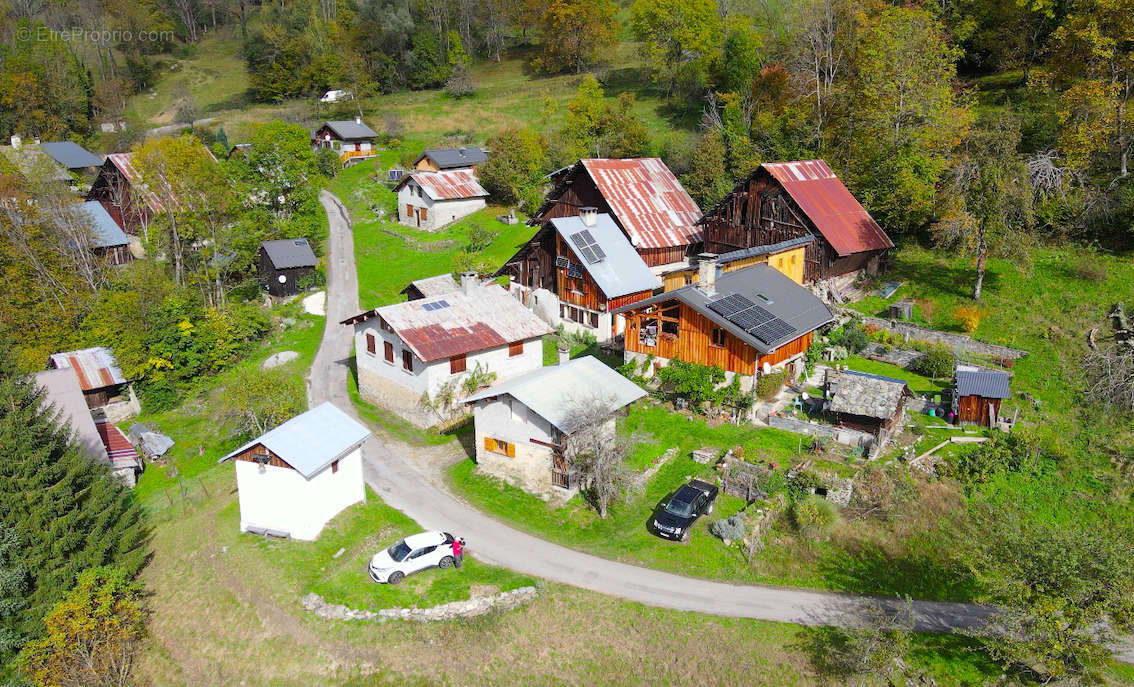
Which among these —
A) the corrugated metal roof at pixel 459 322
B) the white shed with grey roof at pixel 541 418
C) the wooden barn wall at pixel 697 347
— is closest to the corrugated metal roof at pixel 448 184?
the corrugated metal roof at pixel 459 322

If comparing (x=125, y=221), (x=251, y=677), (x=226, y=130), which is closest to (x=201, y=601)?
(x=251, y=677)

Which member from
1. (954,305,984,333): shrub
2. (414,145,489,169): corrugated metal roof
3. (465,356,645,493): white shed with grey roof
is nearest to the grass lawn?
(414,145,489,169): corrugated metal roof

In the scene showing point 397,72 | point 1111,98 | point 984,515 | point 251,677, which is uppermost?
point 397,72

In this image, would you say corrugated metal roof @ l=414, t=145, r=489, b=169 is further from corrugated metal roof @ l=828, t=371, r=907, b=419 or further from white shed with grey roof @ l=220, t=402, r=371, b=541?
corrugated metal roof @ l=828, t=371, r=907, b=419

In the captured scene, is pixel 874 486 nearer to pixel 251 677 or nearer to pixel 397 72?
pixel 251 677

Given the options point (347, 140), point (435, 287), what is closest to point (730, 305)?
point (435, 287)

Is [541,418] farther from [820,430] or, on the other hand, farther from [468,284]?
[468,284]
